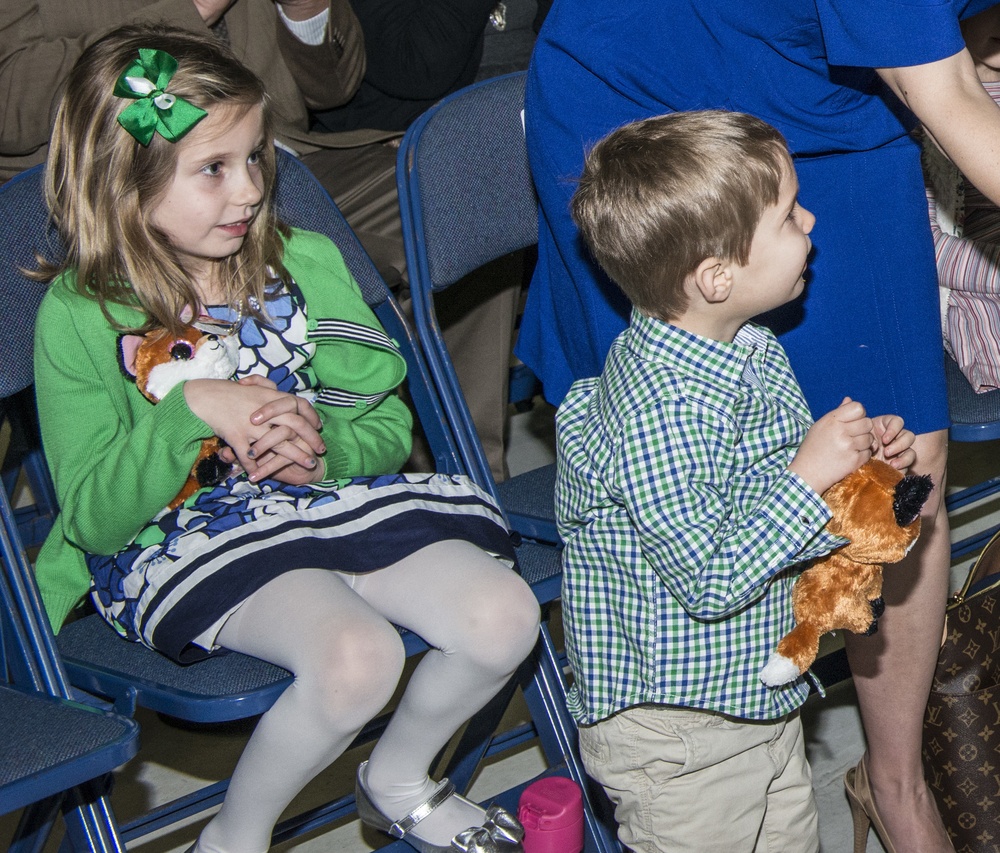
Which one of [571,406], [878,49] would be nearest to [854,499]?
[571,406]

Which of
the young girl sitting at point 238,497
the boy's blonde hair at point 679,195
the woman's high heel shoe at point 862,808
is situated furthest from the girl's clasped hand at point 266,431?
the woman's high heel shoe at point 862,808

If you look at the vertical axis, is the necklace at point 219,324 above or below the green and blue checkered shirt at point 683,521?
above

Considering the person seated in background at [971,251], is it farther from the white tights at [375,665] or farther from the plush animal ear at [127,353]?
the plush animal ear at [127,353]

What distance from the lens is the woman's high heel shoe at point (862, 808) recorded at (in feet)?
6.05

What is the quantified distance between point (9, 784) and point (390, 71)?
1853mm

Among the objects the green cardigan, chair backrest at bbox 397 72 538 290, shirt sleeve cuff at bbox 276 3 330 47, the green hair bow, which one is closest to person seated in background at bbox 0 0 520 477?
shirt sleeve cuff at bbox 276 3 330 47

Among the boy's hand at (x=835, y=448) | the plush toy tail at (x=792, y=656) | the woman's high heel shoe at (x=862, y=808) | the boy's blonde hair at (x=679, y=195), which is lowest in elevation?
the woman's high heel shoe at (x=862, y=808)

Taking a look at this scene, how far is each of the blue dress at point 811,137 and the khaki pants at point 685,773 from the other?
436 millimetres

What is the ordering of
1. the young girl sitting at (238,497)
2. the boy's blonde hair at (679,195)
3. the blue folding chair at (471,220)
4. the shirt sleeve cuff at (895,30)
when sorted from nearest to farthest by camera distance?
the shirt sleeve cuff at (895,30)
the boy's blonde hair at (679,195)
the young girl sitting at (238,497)
the blue folding chair at (471,220)

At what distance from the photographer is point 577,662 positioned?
154 cm

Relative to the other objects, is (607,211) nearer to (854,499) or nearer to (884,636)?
(854,499)

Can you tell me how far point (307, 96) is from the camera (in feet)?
8.77

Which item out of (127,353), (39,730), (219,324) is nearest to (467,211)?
(219,324)

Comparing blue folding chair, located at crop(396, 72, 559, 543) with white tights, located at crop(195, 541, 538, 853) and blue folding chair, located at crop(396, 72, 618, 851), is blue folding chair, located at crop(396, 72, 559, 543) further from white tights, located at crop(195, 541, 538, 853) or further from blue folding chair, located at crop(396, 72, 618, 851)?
white tights, located at crop(195, 541, 538, 853)
